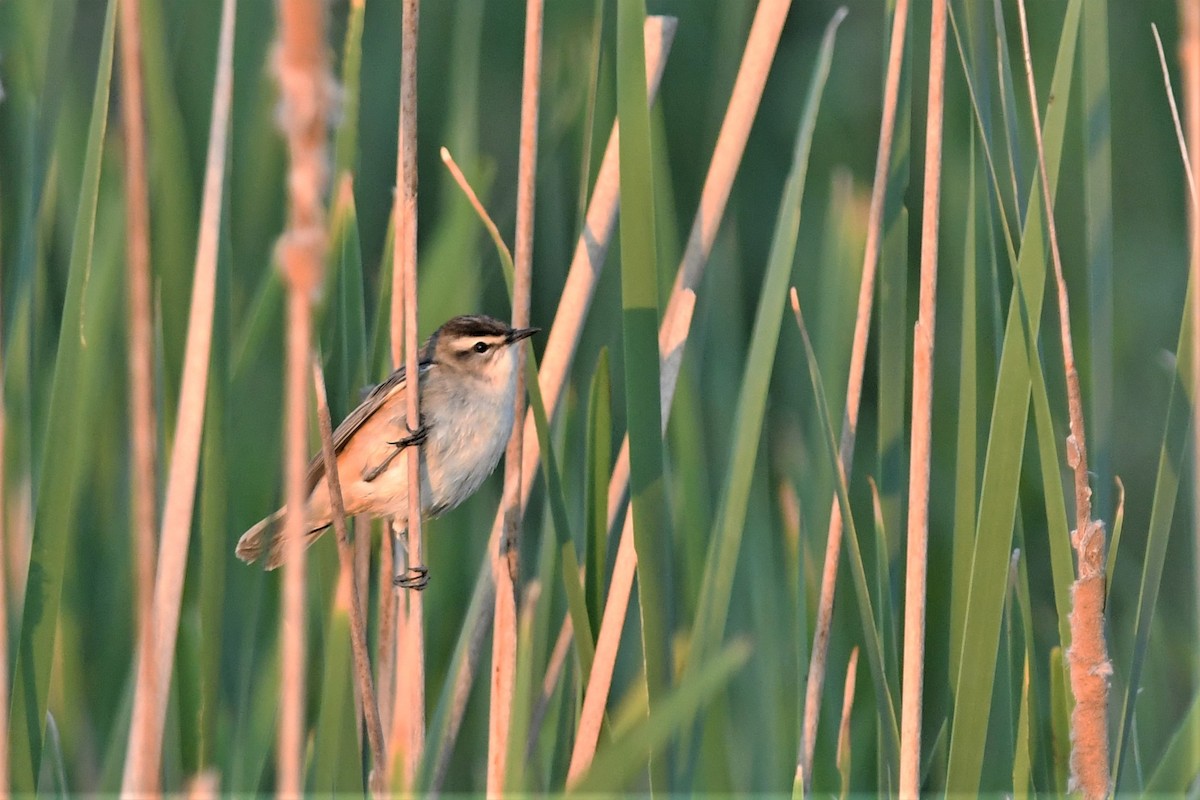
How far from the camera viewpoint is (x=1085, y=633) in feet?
6.57

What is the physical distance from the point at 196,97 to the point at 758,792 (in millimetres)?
2246

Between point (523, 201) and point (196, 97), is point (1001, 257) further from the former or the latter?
point (196, 97)

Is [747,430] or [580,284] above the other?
[580,284]

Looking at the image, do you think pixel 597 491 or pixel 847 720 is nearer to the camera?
pixel 597 491

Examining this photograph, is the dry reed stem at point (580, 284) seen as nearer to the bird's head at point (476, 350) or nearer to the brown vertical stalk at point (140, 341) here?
the bird's head at point (476, 350)

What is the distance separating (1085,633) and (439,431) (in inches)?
62.5

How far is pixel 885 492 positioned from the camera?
2.50 m

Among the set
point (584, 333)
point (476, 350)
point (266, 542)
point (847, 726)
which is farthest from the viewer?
point (584, 333)

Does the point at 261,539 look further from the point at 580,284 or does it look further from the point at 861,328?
the point at 861,328

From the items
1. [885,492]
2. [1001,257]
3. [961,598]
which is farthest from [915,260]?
[961,598]

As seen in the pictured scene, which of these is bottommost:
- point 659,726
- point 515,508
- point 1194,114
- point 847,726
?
point 847,726

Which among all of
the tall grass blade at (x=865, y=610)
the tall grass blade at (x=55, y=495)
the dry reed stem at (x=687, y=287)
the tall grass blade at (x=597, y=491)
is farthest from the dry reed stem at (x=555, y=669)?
the tall grass blade at (x=55, y=495)

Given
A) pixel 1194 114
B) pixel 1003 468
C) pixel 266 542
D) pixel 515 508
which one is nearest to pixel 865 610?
pixel 1003 468

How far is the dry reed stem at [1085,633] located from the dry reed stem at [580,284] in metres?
0.83
